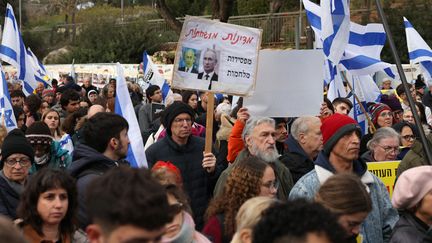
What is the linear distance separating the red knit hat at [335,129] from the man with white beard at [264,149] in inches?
15.5

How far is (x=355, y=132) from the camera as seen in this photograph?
20.4 feet

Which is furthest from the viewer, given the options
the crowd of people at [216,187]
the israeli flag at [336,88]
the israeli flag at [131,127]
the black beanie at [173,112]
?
the israeli flag at [336,88]

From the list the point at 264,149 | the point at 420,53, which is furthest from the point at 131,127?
the point at 420,53

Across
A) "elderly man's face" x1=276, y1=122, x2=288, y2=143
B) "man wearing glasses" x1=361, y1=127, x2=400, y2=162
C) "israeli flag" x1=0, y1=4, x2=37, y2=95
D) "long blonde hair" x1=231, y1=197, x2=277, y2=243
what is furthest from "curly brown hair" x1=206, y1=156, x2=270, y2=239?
"israeli flag" x1=0, y1=4, x2=37, y2=95

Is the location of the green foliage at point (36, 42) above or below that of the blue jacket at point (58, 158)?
below

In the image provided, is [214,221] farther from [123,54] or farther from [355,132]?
[123,54]

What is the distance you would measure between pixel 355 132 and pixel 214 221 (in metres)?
1.40

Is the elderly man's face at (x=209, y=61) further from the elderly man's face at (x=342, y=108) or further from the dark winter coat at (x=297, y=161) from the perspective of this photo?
the elderly man's face at (x=342, y=108)

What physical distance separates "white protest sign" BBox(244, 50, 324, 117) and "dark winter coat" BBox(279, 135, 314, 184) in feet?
4.92

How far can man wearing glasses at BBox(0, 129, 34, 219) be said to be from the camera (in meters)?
6.05

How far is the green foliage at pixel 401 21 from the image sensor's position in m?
33.3

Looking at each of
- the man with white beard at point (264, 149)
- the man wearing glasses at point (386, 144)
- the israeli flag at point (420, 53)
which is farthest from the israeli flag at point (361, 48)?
the man with white beard at point (264, 149)

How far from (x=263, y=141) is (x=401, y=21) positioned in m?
28.5

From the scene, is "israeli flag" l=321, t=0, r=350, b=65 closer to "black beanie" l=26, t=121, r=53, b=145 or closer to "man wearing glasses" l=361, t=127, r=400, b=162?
"man wearing glasses" l=361, t=127, r=400, b=162
